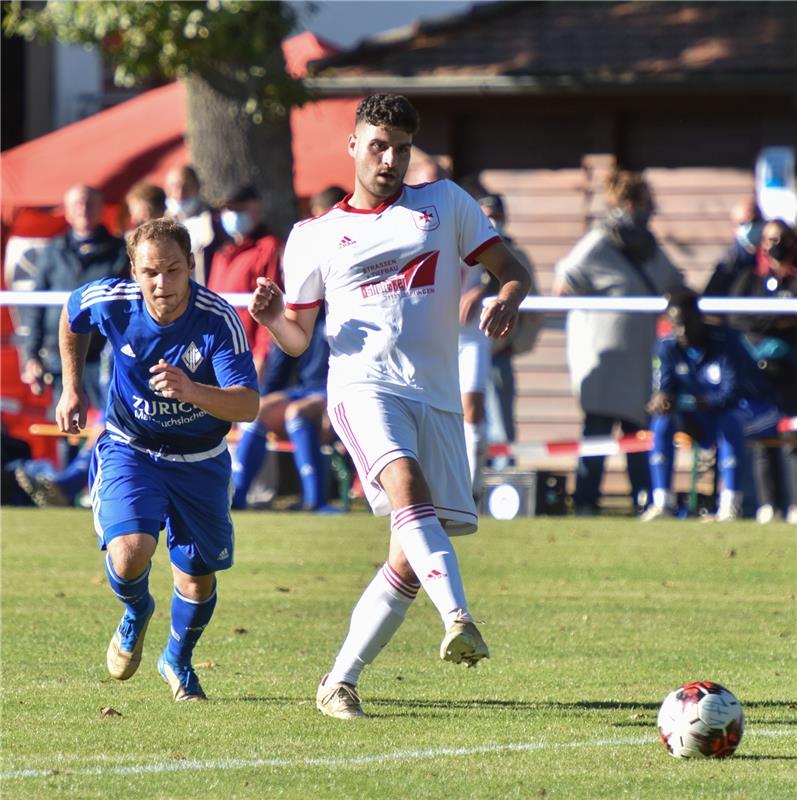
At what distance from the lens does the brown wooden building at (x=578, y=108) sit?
19.0 m

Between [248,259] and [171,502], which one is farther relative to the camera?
[248,259]

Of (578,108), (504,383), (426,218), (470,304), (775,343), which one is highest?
(426,218)

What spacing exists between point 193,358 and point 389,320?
756mm

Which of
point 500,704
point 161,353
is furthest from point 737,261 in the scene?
point 161,353

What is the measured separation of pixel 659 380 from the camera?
13.9 meters

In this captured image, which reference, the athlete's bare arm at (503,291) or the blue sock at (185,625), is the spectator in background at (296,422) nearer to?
the blue sock at (185,625)

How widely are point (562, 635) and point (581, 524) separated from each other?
4629 mm

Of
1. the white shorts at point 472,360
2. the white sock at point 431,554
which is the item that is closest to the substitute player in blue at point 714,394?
the white shorts at point 472,360

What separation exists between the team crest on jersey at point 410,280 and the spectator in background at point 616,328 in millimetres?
7631

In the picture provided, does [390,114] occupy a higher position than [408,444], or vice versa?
[390,114]

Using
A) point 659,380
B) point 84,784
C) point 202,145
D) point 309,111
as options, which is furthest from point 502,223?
point 84,784

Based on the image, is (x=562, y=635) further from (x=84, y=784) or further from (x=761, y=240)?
(x=761, y=240)

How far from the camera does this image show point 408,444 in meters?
6.64

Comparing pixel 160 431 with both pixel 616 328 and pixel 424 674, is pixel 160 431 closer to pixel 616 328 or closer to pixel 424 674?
pixel 424 674
